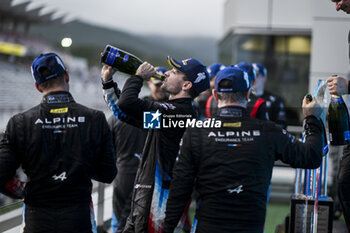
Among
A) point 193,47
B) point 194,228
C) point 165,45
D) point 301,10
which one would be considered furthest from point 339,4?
point 301,10

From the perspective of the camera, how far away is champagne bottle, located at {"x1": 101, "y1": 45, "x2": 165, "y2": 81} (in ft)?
7.63

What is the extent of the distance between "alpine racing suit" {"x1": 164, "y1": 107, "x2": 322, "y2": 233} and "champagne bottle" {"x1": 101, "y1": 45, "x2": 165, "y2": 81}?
665 mm

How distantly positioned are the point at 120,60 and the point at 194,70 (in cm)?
44

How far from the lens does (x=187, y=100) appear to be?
2.40 metres

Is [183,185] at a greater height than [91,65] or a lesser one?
lesser

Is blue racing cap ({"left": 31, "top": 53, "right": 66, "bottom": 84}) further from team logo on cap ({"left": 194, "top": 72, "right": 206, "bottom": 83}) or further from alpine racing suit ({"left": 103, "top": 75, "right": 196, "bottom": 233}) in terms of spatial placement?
team logo on cap ({"left": 194, "top": 72, "right": 206, "bottom": 83})

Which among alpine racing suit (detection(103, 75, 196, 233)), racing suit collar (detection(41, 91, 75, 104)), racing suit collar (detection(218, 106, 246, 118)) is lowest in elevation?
alpine racing suit (detection(103, 75, 196, 233))

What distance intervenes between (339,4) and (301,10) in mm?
5716

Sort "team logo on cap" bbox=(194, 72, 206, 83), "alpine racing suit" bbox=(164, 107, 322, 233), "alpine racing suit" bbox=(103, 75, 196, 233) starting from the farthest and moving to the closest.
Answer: "team logo on cap" bbox=(194, 72, 206, 83), "alpine racing suit" bbox=(103, 75, 196, 233), "alpine racing suit" bbox=(164, 107, 322, 233)

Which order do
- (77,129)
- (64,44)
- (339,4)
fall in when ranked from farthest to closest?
(64,44) < (339,4) < (77,129)

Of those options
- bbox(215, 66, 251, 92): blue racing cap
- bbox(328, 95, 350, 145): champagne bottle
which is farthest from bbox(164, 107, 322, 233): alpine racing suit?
bbox(328, 95, 350, 145): champagne bottle

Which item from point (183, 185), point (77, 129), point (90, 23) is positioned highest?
point (90, 23)

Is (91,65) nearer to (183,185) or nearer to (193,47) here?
(193,47)

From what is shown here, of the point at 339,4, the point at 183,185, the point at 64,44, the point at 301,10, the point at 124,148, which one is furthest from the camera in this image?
the point at 301,10
